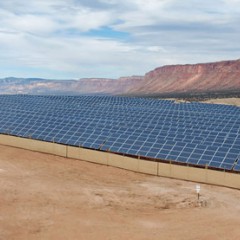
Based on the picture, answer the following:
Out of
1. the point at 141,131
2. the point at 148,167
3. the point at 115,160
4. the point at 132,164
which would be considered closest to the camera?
the point at 148,167

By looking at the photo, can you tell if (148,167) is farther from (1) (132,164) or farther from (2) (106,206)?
(2) (106,206)

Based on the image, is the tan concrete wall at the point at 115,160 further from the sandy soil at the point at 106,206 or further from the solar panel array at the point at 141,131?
the sandy soil at the point at 106,206

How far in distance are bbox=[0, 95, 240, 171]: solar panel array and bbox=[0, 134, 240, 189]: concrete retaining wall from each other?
97 centimetres

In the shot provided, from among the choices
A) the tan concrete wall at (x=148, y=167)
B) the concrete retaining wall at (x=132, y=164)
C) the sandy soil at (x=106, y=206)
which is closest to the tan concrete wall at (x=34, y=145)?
the concrete retaining wall at (x=132, y=164)

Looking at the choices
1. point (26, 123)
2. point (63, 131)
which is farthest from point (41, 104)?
point (63, 131)

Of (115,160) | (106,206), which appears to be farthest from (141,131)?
(106,206)

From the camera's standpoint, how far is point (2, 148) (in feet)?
152

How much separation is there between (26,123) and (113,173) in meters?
18.9

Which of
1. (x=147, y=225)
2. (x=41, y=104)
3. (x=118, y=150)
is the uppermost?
(x=41, y=104)

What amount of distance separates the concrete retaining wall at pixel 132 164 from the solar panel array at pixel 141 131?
3.18 ft

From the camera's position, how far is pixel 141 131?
45.2 m

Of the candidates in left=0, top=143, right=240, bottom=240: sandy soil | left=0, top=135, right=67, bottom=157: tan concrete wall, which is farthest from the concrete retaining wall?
left=0, top=143, right=240, bottom=240: sandy soil

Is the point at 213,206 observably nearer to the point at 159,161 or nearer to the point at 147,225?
the point at 147,225

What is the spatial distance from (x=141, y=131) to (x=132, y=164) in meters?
6.70
